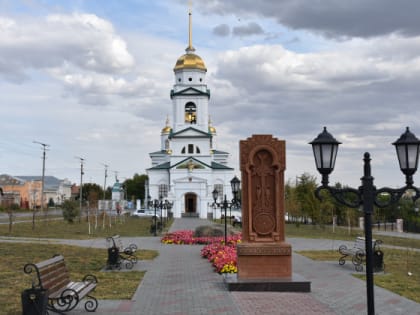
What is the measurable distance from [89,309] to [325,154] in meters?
5.37

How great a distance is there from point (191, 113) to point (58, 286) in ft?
218

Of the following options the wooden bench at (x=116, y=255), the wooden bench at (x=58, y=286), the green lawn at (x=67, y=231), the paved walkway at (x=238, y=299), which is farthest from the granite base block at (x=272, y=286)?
the green lawn at (x=67, y=231)

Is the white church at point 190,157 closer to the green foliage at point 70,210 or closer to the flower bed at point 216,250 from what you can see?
the green foliage at point 70,210

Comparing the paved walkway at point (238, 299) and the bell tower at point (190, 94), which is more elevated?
the bell tower at point (190, 94)

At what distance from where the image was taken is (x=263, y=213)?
13602 mm

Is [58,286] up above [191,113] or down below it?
below

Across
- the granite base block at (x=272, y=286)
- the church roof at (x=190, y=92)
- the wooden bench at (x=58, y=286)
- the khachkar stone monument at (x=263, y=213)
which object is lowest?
the granite base block at (x=272, y=286)

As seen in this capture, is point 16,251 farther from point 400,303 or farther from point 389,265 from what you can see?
point 400,303

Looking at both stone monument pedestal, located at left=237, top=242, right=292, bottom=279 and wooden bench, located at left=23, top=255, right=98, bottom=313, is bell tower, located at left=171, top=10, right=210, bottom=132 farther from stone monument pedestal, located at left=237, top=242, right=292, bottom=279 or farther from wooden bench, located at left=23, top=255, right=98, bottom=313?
wooden bench, located at left=23, top=255, right=98, bottom=313

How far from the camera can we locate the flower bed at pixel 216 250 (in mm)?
15289

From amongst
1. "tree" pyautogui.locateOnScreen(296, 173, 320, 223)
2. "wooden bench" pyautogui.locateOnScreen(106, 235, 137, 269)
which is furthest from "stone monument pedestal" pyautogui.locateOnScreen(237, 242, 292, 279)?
"tree" pyautogui.locateOnScreen(296, 173, 320, 223)

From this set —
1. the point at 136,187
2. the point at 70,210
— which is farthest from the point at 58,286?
the point at 136,187

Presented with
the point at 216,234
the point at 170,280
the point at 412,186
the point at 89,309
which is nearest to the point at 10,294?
the point at 89,309

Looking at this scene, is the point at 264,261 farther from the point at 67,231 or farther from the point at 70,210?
the point at 70,210
